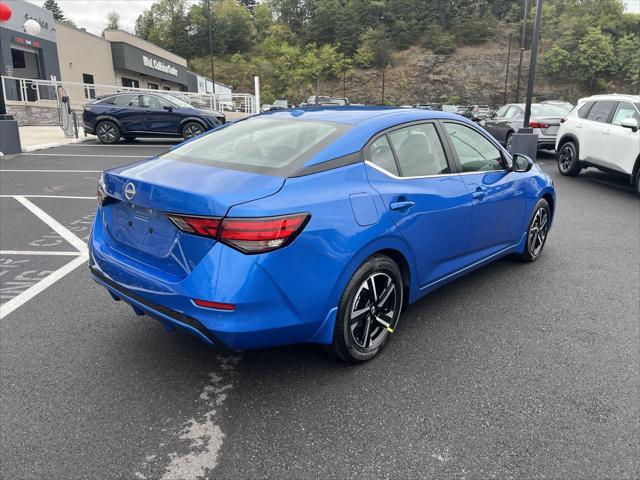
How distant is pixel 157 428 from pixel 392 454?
117 cm

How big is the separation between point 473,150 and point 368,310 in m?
1.83

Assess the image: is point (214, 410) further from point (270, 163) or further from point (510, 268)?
point (510, 268)

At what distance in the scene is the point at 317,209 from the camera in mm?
2551

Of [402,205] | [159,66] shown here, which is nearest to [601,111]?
[402,205]

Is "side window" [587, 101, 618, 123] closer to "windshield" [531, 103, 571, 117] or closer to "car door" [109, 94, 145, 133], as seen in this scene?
"windshield" [531, 103, 571, 117]

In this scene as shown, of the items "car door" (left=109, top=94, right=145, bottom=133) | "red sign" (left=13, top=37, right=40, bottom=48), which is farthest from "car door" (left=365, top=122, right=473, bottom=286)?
"red sign" (left=13, top=37, right=40, bottom=48)

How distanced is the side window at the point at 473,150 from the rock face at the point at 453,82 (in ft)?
265

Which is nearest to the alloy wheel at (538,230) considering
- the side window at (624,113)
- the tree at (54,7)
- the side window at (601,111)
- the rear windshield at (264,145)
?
the rear windshield at (264,145)

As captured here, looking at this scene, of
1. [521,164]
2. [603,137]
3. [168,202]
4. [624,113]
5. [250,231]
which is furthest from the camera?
[603,137]

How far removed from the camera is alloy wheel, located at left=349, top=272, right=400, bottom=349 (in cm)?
294

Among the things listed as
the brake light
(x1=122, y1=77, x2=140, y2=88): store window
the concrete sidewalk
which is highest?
(x1=122, y1=77, x2=140, y2=88): store window

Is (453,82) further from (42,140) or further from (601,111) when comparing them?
(601,111)

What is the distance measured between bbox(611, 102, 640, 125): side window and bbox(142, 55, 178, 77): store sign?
40.8 m

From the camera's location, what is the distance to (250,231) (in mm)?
2352
